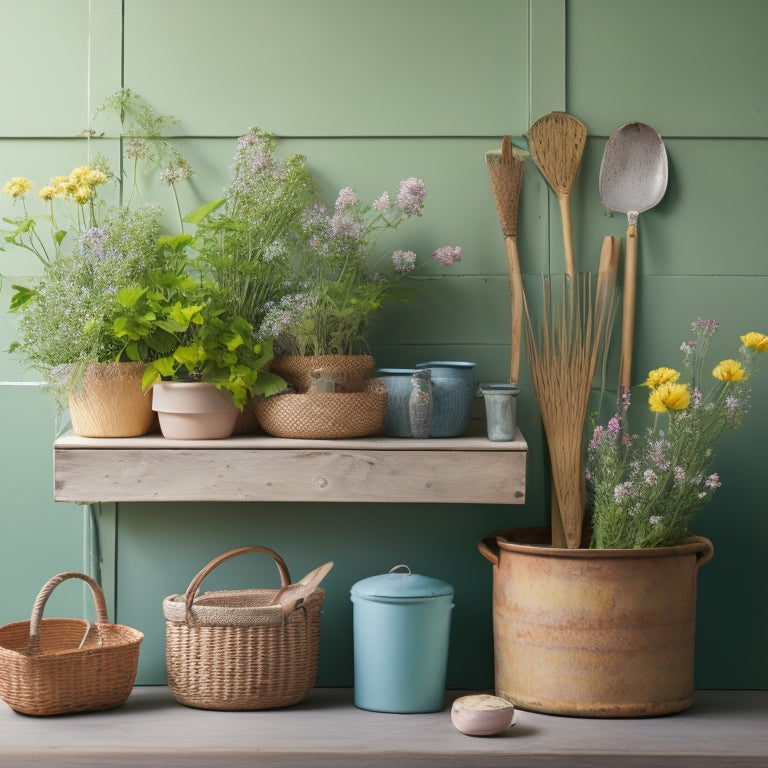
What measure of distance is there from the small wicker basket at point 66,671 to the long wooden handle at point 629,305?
4.82ft

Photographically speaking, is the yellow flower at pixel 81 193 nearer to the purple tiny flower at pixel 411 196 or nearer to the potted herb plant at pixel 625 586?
the purple tiny flower at pixel 411 196

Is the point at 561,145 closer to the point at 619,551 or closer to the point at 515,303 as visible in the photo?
the point at 515,303

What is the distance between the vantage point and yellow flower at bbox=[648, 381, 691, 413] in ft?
7.44

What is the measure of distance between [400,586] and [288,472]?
41cm

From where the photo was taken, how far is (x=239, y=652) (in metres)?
2.35

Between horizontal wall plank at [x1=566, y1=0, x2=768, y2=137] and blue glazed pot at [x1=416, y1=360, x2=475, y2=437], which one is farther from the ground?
horizontal wall plank at [x1=566, y1=0, x2=768, y2=137]

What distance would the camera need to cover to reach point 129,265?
2387 mm

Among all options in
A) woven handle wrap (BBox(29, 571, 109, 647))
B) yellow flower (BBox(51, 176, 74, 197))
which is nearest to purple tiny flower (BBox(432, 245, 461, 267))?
yellow flower (BBox(51, 176, 74, 197))

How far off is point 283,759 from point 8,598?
1.03m

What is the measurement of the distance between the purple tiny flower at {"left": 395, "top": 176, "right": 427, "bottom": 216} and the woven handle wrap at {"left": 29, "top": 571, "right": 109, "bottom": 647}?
125cm

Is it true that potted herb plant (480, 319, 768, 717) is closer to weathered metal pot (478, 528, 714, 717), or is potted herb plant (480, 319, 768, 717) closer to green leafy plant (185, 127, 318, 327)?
weathered metal pot (478, 528, 714, 717)

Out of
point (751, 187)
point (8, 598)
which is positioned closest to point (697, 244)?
point (751, 187)

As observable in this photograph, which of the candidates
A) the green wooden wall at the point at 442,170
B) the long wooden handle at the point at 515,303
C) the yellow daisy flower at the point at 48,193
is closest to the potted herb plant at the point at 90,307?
the yellow daisy flower at the point at 48,193

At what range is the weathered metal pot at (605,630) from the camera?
228 centimetres
